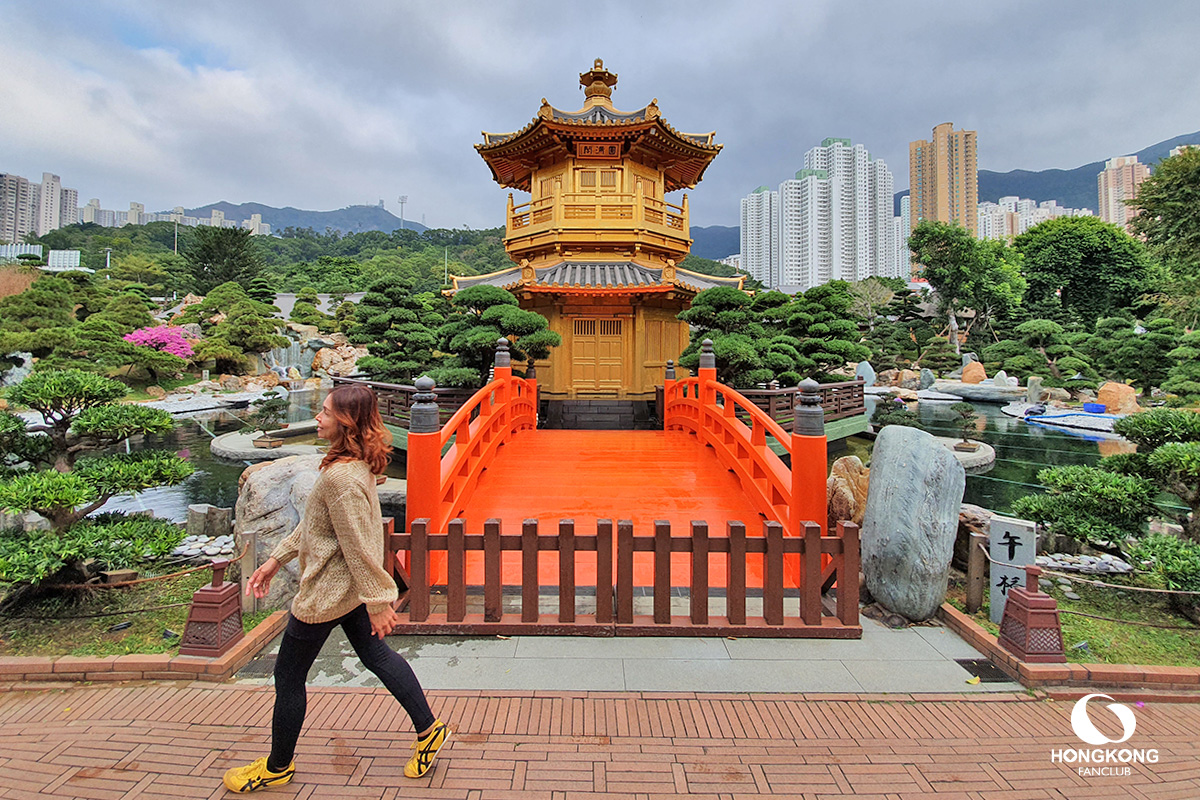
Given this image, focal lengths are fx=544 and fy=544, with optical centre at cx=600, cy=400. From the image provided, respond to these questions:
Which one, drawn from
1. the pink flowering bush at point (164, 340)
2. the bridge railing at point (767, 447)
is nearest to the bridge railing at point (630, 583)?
the bridge railing at point (767, 447)

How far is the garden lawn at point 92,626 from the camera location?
390 cm

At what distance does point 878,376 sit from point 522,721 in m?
35.3

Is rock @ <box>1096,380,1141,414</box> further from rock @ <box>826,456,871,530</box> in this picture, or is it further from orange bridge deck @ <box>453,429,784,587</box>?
orange bridge deck @ <box>453,429,784,587</box>

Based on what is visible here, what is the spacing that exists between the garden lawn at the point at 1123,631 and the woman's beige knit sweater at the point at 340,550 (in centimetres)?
431

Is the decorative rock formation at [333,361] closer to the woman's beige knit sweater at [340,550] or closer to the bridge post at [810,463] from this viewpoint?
the bridge post at [810,463]

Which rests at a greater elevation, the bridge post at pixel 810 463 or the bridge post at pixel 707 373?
the bridge post at pixel 707 373

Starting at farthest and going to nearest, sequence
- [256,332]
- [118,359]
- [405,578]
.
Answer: [256,332] → [118,359] → [405,578]

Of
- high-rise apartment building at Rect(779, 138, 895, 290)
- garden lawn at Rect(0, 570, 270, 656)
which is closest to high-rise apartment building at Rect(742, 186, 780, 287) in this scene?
high-rise apartment building at Rect(779, 138, 895, 290)

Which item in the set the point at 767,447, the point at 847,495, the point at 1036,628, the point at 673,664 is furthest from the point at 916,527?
the point at 767,447

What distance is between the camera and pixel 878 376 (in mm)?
33469

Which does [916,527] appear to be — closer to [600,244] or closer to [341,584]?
[341,584]

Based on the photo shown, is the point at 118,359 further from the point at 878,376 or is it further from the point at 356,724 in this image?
the point at 878,376

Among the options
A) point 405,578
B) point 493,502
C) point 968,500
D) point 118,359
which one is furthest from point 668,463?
point 118,359

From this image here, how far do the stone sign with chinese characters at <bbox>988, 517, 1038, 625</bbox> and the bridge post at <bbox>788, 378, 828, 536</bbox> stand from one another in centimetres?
135
